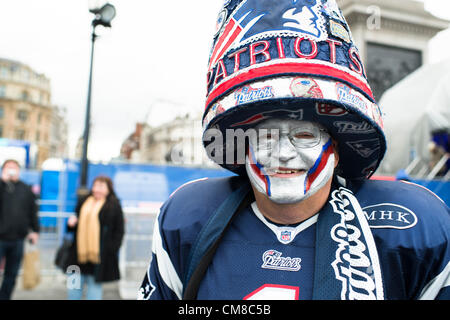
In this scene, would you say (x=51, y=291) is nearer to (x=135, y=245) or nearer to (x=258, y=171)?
(x=135, y=245)

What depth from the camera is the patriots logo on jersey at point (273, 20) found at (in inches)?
50.0

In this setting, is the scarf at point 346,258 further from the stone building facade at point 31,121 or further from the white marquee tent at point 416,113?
the stone building facade at point 31,121

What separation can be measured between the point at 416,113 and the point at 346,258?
9782mm

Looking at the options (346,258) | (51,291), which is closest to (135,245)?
(51,291)

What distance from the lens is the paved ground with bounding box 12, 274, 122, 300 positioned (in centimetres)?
490

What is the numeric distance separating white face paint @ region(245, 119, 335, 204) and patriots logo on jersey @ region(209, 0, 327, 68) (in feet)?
0.95

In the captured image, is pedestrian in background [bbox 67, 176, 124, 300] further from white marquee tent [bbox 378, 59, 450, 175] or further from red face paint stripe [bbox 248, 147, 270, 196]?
white marquee tent [bbox 378, 59, 450, 175]

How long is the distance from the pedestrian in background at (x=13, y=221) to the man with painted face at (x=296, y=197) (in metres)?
3.60

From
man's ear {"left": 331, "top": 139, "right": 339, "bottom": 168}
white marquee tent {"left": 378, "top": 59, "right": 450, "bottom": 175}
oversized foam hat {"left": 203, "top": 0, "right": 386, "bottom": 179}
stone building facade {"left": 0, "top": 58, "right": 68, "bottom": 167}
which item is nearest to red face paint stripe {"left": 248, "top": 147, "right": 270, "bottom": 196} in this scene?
oversized foam hat {"left": 203, "top": 0, "right": 386, "bottom": 179}

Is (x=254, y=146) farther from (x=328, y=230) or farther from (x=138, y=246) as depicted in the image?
(x=138, y=246)

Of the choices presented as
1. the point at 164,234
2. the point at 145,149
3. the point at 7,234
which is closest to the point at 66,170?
the point at 7,234

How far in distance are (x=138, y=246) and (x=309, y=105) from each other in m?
4.95

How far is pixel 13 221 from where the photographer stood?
4.53m

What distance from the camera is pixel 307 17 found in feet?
4.22
